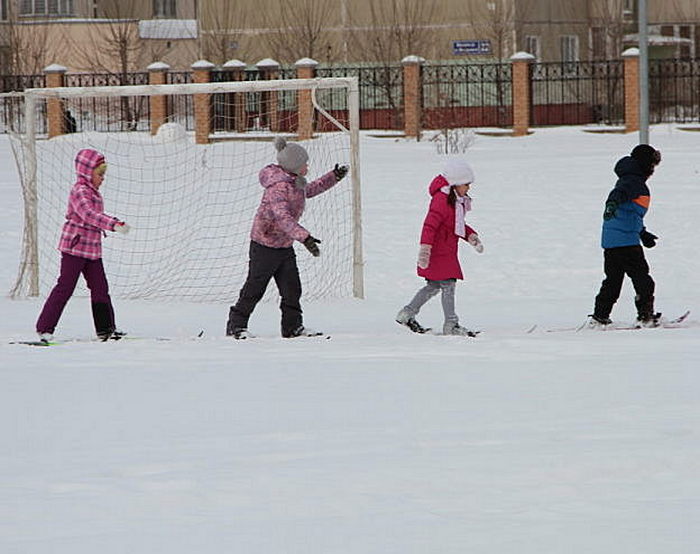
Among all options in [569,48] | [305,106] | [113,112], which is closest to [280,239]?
[305,106]

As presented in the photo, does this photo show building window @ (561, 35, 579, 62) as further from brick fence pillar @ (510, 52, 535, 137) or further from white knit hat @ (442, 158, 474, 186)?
white knit hat @ (442, 158, 474, 186)

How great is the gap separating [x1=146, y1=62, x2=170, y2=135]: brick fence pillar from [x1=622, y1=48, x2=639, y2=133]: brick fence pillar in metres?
10.2

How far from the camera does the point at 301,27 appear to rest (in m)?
41.8

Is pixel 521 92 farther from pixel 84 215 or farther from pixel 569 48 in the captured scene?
pixel 84 215

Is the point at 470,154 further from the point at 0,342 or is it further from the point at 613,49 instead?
the point at 0,342

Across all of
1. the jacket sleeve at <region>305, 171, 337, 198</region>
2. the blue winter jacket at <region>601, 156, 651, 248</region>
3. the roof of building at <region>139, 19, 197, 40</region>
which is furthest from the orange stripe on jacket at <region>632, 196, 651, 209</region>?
the roof of building at <region>139, 19, 197, 40</region>

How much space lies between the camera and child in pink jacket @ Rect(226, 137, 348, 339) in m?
9.74

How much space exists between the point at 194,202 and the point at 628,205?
10100 mm

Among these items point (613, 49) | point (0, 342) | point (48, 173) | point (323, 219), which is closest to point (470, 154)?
point (48, 173)

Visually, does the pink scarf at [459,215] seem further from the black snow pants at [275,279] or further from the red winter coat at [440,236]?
the black snow pants at [275,279]

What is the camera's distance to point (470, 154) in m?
28.2

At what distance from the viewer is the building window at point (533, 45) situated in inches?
1633

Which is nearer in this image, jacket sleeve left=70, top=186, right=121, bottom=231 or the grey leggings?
jacket sleeve left=70, top=186, right=121, bottom=231


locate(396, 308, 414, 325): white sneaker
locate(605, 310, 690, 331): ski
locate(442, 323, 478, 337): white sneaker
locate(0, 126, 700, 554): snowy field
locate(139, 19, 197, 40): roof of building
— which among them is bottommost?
locate(0, 126, 700, 554): snowy field
